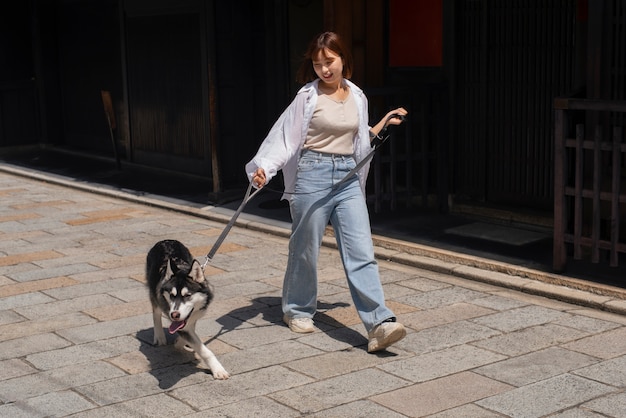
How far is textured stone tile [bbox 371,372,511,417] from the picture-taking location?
5.60 m

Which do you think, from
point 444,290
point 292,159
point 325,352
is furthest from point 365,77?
point 325,352

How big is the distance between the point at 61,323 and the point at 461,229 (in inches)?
172

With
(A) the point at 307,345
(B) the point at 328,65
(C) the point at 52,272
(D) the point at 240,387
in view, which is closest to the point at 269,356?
(A) the point at 307,345

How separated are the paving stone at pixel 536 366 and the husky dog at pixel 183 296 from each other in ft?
5.55

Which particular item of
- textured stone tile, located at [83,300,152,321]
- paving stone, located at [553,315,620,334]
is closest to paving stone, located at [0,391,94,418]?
textured stone tile, located at [83,300,152,321]

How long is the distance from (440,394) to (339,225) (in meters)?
1.50

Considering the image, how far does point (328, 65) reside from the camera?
6.57m

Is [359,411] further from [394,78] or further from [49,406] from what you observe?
[394,78]

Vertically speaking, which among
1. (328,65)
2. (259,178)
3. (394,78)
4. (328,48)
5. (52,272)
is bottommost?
(52,272)

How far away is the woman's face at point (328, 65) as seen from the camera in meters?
6.55

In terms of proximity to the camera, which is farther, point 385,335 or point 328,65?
point 328,65

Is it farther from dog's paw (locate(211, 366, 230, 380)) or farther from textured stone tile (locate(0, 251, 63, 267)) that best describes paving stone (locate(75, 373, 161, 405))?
textured stone tile (locate(0, 251, 63, 267))

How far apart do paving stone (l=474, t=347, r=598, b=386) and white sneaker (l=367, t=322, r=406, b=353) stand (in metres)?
0.56

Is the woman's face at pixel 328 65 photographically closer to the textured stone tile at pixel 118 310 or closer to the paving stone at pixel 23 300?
the textured stone tile at pixel 118 310
